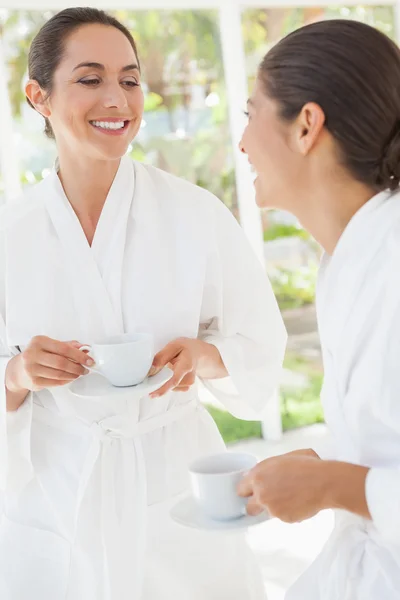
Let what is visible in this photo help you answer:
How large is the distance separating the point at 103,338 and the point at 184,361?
Result: 18cm

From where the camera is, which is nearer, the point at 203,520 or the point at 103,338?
the point at 203,520

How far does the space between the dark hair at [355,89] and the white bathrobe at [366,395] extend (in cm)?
6

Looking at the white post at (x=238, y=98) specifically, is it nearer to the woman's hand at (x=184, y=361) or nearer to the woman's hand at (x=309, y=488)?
the woman's hand at (x=184, y=361)

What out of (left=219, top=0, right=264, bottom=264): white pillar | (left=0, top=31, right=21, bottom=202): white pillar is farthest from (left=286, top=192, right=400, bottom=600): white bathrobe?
→ (left=219, top=0, right=264, bottom=264): white pillar

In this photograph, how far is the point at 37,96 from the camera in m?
1.97

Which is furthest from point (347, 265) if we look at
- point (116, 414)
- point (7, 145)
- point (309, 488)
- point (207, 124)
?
point (207, 124)

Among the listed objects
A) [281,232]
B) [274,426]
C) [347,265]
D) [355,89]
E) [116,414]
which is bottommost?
[274,426]

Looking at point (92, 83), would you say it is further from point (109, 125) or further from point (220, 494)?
point (220, 494)

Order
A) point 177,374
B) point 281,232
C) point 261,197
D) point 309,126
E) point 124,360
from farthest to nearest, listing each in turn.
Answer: point 281,232
point 177,374
point 124,360
point 261,197
point 309,126

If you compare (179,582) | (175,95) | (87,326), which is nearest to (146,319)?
(87,326)

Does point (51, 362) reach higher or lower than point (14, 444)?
higher

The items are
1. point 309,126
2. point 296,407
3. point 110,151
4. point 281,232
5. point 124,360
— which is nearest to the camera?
point 309,126

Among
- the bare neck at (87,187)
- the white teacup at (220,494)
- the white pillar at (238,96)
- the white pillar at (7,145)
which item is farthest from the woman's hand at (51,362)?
the white pillar at (238,96)

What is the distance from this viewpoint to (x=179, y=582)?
6.04 ft
